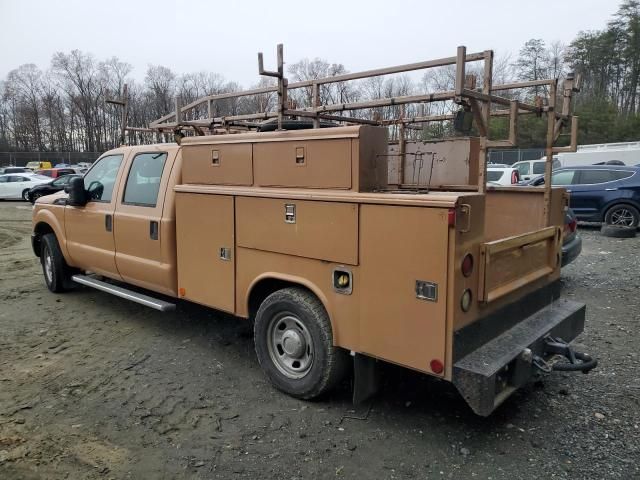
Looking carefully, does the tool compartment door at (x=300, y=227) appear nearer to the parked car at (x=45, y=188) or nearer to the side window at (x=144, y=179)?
the side window at (x=144, y=179)

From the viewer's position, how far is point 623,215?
42.8 feet

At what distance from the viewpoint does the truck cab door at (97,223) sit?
572 centimetres

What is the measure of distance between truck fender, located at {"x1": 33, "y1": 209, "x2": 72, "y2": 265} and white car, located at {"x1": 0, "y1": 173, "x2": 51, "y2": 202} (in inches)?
849

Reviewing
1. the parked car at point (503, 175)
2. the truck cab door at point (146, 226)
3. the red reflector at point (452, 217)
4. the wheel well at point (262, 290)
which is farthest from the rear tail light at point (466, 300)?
the parked car at point (503, 175)

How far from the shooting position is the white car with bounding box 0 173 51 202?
85.4 ft

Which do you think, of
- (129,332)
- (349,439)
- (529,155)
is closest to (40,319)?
(129,332)

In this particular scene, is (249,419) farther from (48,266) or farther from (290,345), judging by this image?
(48,266)

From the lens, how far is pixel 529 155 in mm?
37250

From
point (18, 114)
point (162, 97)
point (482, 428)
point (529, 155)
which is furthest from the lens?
point (18, 114)

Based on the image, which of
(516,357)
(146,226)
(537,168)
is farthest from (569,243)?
(537,168)

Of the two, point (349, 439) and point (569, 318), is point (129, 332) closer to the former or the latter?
point (349, 439)

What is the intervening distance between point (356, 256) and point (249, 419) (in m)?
1.42

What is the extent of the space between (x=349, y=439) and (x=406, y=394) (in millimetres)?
797

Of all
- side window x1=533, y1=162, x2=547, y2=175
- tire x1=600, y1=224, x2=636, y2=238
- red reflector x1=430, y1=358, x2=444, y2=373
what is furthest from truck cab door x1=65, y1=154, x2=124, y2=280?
side window x1=533, y1=162, x2=547, y2=175
